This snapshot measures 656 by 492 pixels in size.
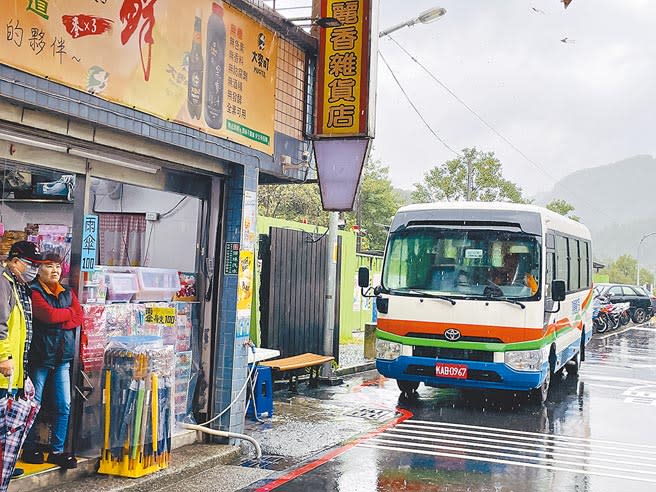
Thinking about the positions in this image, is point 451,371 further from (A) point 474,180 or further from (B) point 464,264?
(A) point 474,180

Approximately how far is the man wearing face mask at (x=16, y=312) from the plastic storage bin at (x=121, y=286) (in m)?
0.96

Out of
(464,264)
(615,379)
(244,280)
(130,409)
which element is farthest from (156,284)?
(615,379)

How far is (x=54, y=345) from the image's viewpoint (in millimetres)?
5984

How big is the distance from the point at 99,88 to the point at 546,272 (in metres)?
7.09

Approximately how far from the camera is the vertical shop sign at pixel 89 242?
20.7ft

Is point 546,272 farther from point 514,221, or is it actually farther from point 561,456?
point 561,456

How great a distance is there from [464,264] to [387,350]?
1621mm

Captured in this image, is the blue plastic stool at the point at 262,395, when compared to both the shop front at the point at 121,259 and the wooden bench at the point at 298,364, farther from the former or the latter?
the shop front at the point at 121,259

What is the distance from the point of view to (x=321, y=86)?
336 inches

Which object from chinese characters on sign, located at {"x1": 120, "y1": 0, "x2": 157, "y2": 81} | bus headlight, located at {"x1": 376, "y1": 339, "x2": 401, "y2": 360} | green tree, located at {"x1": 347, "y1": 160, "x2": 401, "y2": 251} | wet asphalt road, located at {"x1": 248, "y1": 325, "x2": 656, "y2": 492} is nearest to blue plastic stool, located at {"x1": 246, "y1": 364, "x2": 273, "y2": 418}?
wet asphalt road, located at {"x1": 248, "y1": 325, "x2": 656, "y2": 492}

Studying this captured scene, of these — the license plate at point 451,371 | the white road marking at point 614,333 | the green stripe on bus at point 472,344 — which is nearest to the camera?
the green stripe on bus at point 472,344

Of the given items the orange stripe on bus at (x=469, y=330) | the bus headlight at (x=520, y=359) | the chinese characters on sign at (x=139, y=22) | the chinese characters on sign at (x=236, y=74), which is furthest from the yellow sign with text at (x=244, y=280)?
the bus headlight at (x=520, y=359)

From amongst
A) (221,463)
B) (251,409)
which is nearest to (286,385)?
(251,409)

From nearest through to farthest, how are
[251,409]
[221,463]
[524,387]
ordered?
[221,463], [251,409], [524,387]
